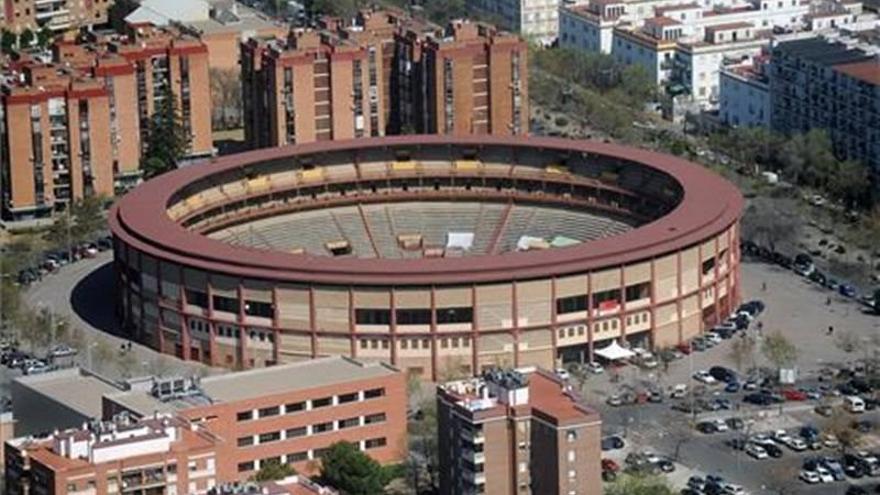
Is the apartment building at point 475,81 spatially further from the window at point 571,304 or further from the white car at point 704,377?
the white car at point 704,377

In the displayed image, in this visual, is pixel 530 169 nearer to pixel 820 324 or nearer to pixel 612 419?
pixel 820 324

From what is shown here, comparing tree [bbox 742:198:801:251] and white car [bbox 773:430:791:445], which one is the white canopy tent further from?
tree [bbox 742:198:801:251]

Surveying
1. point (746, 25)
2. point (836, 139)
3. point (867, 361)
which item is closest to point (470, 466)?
point (867, 361)

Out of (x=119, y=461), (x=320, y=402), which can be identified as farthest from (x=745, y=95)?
(x=119, y=461)

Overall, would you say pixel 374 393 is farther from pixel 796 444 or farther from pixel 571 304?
pixel 571 304

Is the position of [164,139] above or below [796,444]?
below

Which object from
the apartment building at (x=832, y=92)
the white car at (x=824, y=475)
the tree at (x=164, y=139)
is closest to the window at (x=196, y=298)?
the white car at (x=824, y=475)
